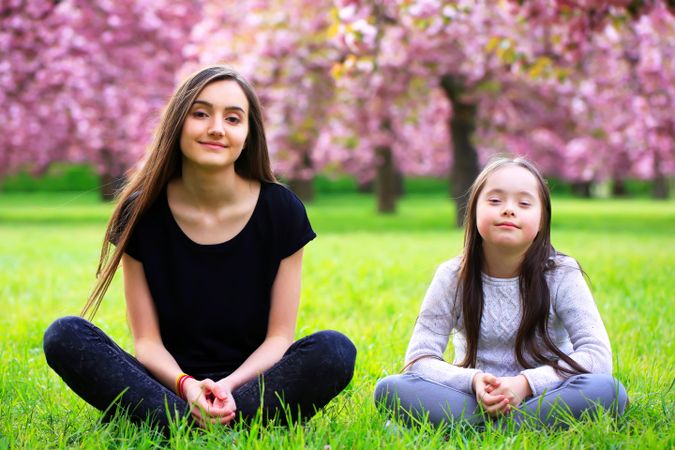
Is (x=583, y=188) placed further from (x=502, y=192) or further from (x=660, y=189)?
(x=502, y=192)

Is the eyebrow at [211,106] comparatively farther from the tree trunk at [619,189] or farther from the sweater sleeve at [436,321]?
the tree trunk at [619,189]

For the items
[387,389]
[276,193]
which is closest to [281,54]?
[276,193]

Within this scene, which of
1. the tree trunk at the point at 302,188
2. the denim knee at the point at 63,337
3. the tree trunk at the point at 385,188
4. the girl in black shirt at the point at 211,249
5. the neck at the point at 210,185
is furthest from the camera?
the tree trunk at the point at 302,188

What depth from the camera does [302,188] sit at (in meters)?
28.1

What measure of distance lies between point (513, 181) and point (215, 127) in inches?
42.2

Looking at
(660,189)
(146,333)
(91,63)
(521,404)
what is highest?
(91,63)

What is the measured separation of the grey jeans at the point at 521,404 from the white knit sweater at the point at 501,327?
70 mm

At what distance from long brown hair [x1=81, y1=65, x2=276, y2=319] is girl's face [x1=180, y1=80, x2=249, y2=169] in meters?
0.03

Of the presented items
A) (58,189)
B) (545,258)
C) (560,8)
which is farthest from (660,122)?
(58,189)

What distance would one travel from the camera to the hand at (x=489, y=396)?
277 centimetres

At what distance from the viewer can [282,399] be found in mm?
2785


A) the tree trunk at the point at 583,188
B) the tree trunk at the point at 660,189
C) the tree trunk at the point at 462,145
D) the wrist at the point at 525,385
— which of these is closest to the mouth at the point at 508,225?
the wrist at the point at 525,385

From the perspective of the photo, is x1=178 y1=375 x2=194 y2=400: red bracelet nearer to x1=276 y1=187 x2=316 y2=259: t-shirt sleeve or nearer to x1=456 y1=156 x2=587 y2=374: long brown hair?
x1=276 y1=187 x2=316 y2=259: t-shirt sleeve

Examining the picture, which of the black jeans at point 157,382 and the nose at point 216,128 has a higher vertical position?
the nose at point 216,128
